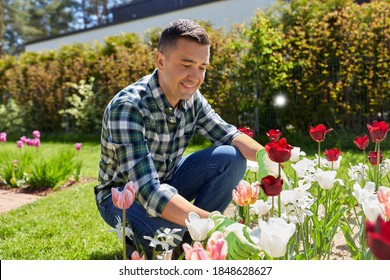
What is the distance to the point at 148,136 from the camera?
2039 mm

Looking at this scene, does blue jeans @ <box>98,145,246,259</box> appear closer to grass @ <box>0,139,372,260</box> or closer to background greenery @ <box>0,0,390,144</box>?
grass @ <box>0,139,372,260</box>

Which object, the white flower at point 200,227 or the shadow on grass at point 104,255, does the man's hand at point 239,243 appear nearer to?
the white flower at point 200,227

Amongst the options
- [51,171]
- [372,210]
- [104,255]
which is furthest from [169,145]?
[51,171]

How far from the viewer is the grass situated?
8.04 ft

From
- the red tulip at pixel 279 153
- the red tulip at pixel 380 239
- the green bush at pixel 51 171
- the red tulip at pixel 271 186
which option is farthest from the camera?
the green bush at pixel 51 171

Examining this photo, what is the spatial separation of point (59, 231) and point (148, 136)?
4.12 feet

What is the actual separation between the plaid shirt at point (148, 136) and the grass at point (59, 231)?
452 mm

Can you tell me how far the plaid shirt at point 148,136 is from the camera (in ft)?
5.68

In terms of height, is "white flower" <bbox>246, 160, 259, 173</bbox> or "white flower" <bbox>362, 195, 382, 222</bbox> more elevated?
"white flower" <bbox>362, 195, 382, 222</bbox>

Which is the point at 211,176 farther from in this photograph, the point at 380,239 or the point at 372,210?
the point at 380,239

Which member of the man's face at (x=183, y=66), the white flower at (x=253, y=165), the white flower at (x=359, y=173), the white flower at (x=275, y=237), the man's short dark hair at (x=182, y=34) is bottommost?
the white flower at (x=359, y=173)

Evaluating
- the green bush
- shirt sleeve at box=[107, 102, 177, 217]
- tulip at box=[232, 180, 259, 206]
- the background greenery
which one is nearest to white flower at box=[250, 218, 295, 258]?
tulip at box=[232, 180, 259, 206]

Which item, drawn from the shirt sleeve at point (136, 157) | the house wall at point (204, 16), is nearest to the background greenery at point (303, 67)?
the house wall at point (204, 16)
